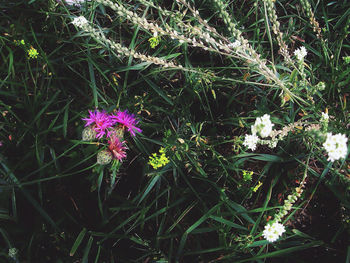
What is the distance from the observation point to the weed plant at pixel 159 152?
2014 millimetres

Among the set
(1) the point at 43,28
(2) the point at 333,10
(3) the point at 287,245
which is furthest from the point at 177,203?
(2) the point at 333,10

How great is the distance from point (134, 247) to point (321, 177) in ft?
4.51

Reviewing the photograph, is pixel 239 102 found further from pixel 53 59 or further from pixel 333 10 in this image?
pixel 53 59

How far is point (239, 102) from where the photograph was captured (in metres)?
2.28

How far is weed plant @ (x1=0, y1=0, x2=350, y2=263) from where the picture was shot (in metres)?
2.01

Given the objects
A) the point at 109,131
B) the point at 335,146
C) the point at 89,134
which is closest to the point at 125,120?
the point at 109,131

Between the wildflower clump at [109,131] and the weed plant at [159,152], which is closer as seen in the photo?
the wildflower clump at [109,131]

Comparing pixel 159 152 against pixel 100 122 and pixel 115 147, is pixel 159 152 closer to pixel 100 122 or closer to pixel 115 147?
pixel 115 147

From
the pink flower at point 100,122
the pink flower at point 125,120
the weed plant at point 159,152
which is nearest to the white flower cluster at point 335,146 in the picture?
the weed plant at point 159,152

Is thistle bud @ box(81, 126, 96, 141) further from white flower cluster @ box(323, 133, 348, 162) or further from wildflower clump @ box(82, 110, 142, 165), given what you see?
white flower cluster @ box(323, 133, 348, 162)

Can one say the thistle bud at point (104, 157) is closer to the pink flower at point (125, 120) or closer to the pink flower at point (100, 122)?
the pink flower at point (100, 122)

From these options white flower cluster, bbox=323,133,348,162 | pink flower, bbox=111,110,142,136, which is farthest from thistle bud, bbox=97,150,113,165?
white flower cluster, bbox=323,133,348,162

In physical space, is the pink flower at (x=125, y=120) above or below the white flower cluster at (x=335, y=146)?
below

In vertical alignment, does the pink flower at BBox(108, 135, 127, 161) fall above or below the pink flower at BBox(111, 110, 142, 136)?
below
